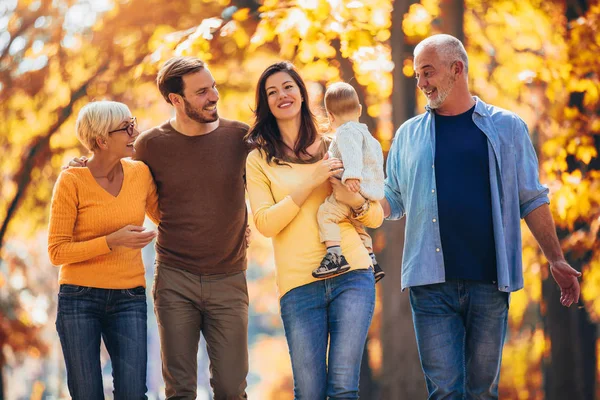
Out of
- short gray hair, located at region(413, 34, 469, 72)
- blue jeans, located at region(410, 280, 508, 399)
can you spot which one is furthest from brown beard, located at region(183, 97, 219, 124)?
blue jeans, located at region(410, 280, 508, 399)

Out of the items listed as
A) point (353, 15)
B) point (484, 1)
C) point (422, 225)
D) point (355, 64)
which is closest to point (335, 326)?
point (422, 225)

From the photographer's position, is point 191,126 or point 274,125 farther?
point 191,126

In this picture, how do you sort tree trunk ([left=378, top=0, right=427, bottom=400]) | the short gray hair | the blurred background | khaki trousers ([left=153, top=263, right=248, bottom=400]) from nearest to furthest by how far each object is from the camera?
the short gray hair, khaki trousers ([left=153, top=263, right=248, bottom=400]), the blurred background, tree trunk ([left=378, top=0, right=427, bottom=400])

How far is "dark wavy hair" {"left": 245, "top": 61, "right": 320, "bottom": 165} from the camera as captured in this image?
4.70 m

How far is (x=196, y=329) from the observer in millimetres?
5105

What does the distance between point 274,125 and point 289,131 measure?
0.34 ft

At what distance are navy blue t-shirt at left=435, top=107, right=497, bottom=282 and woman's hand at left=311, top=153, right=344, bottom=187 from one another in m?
0.59

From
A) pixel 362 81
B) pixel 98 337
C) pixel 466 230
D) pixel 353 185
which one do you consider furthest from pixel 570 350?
pixel 98 337

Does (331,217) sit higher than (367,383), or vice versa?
(331,217)

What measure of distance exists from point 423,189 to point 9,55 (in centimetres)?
938

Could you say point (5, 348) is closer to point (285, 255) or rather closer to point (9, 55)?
point (9, 55)

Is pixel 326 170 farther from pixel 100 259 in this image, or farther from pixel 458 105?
pixel 100 259

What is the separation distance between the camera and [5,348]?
1393cm

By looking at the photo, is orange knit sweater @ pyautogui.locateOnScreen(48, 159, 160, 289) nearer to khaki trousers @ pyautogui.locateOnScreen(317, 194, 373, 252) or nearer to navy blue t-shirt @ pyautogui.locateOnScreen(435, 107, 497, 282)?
khaki trousers @ pyautogui.locateOnScreen(317, 194, 373, 252)
